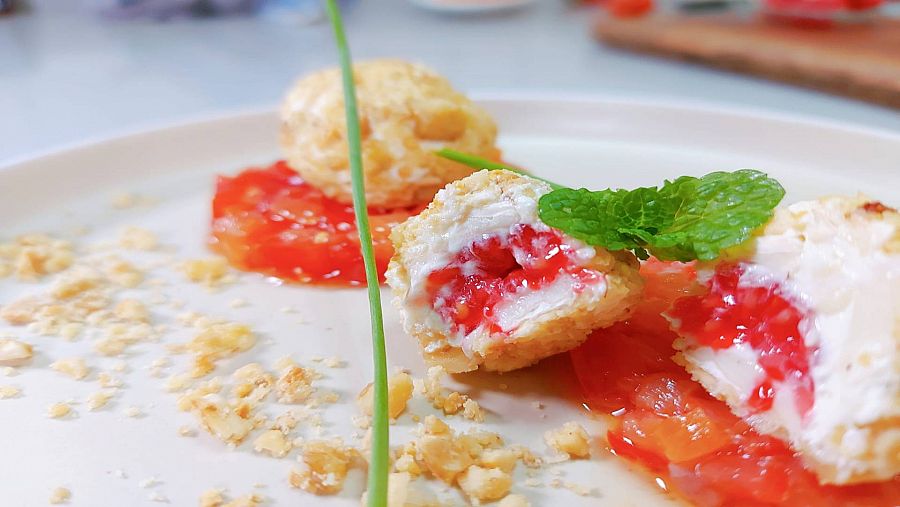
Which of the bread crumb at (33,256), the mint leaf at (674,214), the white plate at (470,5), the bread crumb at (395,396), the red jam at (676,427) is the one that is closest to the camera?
the red jam at (676,427)

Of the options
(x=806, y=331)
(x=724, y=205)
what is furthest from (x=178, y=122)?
(x=806, y=331)

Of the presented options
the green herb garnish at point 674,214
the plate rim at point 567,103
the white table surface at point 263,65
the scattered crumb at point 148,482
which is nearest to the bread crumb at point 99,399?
the scattered crumb at point 148,482

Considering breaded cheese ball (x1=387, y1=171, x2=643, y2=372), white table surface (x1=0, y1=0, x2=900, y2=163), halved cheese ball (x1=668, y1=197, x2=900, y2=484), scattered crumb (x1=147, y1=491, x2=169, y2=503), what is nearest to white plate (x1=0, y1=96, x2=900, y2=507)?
scattered crumb (x1=147, y1=491, x2=169, y2=503)

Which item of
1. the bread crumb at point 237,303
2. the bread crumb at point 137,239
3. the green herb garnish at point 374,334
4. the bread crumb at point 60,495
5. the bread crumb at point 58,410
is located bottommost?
the bread crumb at point 60,495

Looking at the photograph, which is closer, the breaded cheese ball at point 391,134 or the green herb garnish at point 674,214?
the green herb garnish at point 674,214

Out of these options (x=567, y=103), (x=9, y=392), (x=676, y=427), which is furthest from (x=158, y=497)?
(x=567, y=103)

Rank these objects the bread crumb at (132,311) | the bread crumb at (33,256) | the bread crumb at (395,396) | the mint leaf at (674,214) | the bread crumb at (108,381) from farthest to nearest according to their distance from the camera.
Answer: the bread crumb at (33,256) → the bread crumb at (132,311) → the bread crumb at (108,381) → the bread crumb at (395,396) → the mint leaf at (674,214)

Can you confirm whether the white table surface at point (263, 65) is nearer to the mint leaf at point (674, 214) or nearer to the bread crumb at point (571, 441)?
the mint leaf at point (674, 214)

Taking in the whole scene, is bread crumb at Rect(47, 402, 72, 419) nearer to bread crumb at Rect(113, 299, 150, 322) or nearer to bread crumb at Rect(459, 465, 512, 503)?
bread crumb at Rect(113, 299, 150, 322)

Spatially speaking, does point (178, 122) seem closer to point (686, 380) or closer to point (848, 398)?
point (686, 380)
